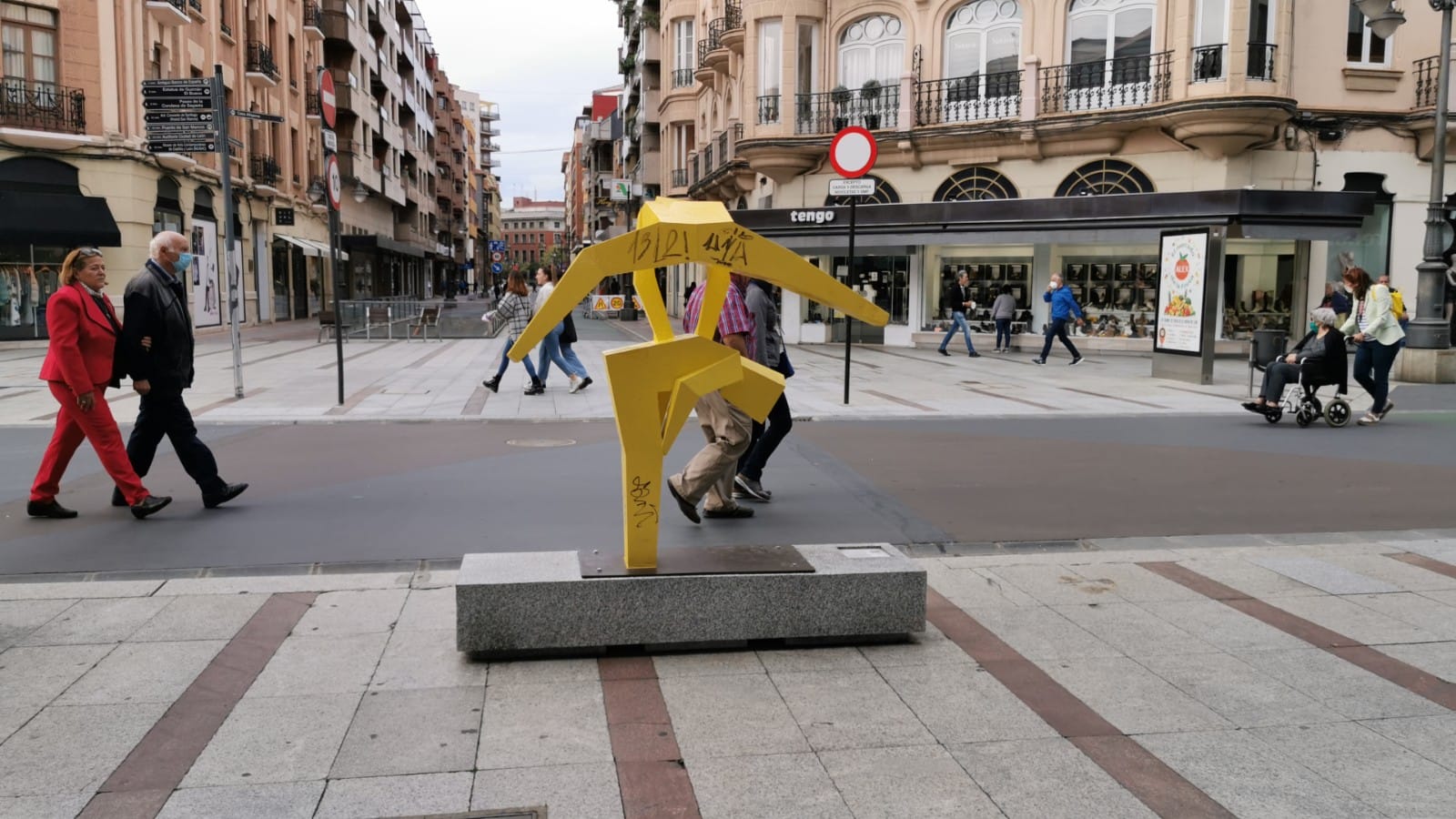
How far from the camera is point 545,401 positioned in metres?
13.6

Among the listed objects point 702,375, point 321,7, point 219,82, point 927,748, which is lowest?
point 927,748

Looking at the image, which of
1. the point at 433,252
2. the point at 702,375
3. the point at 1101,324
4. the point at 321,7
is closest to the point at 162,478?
the point at 702,375

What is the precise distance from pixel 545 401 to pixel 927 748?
412 inches

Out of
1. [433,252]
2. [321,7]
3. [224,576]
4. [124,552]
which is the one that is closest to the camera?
[224,576]

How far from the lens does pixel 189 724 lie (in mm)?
3824

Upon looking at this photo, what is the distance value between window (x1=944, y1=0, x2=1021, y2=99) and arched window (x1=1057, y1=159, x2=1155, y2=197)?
2473mm

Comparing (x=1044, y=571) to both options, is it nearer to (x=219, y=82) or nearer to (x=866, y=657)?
(x=866, y=657)

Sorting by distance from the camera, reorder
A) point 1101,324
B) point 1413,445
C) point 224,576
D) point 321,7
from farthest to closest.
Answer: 1. point 321,7
2. point 1101,324
3. point 1413,445
4. point 224,576

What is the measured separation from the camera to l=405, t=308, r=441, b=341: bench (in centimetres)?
2861

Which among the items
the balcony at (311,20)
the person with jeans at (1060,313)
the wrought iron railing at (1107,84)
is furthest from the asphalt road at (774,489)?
the balcony at (311,20)

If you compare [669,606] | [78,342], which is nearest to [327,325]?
[78,342]

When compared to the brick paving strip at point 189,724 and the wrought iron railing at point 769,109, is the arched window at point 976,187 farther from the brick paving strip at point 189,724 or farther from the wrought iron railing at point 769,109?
the brick paving strip at point 189,724

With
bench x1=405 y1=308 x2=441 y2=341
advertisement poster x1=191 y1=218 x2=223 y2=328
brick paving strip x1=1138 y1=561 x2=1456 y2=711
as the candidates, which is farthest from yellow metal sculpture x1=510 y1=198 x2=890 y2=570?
advertisement poster x1=191 y1=218 x2=223 y2=328

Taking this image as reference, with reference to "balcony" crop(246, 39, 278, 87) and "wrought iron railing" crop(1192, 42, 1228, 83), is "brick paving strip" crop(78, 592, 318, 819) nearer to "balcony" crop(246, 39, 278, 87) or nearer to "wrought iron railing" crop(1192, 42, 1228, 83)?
"wrought iron railing" crop(1192, 42, 1228, 83)
